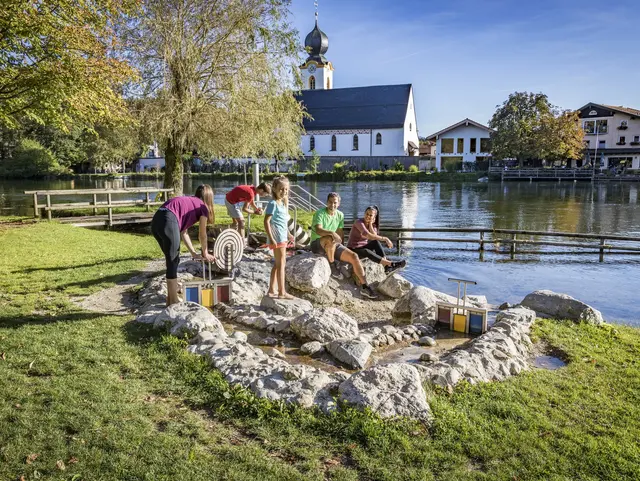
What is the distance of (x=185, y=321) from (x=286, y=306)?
1.91 meters

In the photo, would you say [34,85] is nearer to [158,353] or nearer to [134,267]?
[134,267]

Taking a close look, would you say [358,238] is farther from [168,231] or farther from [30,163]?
[30,163]

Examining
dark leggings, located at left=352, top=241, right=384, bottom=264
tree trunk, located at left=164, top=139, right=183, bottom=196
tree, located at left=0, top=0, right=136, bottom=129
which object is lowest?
dark leggings, located at left=352, top=241, right=384, bottom=264

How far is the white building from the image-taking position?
62.3 meters

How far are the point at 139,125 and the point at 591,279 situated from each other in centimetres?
1414

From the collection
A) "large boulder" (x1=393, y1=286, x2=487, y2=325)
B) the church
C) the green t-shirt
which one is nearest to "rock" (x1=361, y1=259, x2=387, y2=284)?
the green t-shirt

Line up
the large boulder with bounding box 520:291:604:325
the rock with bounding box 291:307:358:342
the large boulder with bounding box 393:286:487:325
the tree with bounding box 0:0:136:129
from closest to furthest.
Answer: the rock with bounding box 291:307:358:342 < the large boulder with bounding box 520:291:604:325 < the large boulder with bounding box 393:286:487:325 < the tree with bounding box 0:0:136:129

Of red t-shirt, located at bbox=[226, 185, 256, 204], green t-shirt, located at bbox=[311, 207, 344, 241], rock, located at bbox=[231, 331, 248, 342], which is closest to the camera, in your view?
rock, located at bbox=[231, 331, 248, 342]

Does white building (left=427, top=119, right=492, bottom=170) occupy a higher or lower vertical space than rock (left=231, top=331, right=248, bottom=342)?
higher

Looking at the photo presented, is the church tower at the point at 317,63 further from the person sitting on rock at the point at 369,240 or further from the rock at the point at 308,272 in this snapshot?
the rock at the point at 308,272

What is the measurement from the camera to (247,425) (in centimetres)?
425

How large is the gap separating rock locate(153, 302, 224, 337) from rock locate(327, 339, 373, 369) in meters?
1.38

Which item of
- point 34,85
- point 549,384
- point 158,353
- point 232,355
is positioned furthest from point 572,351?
point 34,85

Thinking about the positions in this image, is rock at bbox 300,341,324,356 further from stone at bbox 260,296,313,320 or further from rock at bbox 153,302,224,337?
stone at bbox 260,296,313,320
